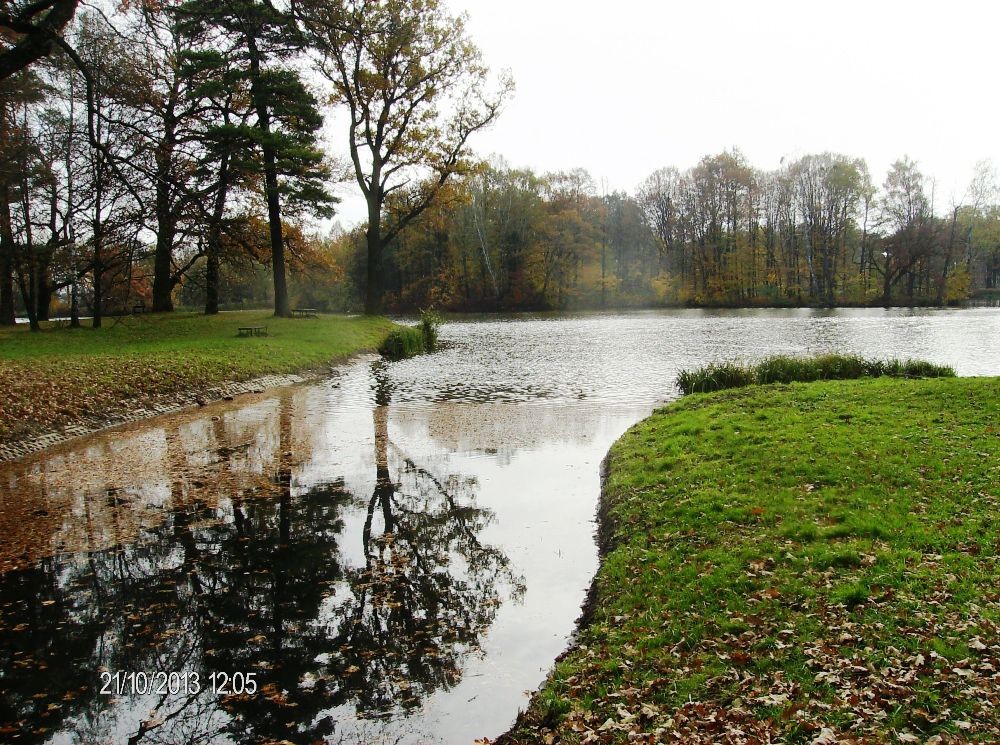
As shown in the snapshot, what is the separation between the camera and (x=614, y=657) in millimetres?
4590

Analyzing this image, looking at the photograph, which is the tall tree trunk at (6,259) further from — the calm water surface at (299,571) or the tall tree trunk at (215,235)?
the calm water surface at (299,571)

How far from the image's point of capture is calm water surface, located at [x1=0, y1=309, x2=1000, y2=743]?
436 centimetres

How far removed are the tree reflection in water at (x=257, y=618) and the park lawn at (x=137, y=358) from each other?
6.97 m

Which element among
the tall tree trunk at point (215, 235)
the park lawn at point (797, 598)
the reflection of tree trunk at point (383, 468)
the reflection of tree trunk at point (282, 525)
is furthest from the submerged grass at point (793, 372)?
the tall tree trunk at point (215, 235)

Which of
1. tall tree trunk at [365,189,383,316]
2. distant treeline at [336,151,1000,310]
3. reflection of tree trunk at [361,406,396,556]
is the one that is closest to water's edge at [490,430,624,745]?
reflection of tree trunk at [361,406,396,556]

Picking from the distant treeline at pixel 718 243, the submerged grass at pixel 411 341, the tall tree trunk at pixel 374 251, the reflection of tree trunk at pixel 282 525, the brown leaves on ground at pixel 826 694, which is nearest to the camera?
the brown leaves on ground at pixel 826 694

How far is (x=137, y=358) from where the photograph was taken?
17.8m

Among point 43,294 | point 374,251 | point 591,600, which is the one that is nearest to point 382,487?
point 591,600

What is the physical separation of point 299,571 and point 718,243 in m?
73.0

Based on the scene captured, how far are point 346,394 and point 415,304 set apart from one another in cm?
5590

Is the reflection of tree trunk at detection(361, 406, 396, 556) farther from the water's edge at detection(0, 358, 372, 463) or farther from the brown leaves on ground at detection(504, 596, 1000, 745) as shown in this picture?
the water's edge at detection(0, 358, 372, 463)

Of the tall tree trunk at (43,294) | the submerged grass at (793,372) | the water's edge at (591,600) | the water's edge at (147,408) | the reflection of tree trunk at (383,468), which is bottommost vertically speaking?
the water's edge at (591,600)

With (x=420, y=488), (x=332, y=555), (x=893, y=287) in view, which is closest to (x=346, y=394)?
(x=420, y=488)

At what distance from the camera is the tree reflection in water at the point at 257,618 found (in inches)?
169
